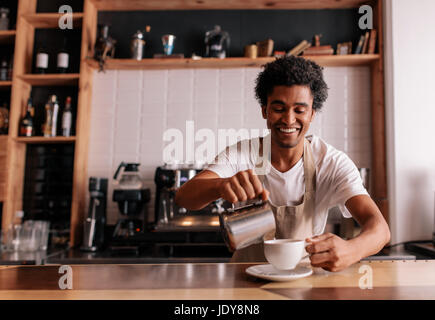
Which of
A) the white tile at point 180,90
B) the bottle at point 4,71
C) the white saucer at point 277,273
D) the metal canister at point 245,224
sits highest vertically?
the bottle at point 4,71

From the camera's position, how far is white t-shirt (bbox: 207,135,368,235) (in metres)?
1.47

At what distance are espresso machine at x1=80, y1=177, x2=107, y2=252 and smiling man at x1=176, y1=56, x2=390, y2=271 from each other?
1.31 metres

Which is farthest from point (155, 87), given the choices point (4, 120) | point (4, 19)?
point (4, 19)

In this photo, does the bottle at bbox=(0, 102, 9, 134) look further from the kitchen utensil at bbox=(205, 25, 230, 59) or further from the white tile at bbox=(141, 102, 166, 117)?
the kitchen utensil at bbox=(205, 25, 230, 59)

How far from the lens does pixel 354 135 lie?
295 cm

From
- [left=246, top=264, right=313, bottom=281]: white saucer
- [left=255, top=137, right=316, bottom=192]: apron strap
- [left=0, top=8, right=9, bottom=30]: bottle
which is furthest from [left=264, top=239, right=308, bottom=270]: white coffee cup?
[left=0, top=8, right=9, bottom=30]: bottle

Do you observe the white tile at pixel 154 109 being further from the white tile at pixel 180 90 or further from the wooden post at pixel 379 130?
the wooden post at pixel 379 130

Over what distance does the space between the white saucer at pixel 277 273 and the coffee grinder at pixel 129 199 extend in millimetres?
1688

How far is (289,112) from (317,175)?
0.34 metres

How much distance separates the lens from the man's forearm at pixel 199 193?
120cm

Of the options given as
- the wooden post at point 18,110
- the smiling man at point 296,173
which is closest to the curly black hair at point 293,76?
the smiling man at point 296,173
